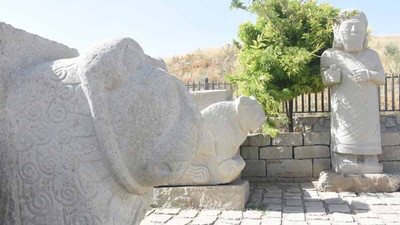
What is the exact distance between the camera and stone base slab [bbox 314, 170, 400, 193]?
567 cm

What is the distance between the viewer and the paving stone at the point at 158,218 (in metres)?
4.25

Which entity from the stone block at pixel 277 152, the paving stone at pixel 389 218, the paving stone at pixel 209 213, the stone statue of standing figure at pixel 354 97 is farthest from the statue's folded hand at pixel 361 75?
the paving stone at pixel 209 213

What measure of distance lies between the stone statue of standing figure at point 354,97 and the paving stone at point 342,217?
157 cm

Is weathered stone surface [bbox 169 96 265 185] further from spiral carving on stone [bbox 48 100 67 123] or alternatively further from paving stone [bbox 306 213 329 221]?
spiral carving on stone [bbox 48 100 67 123]

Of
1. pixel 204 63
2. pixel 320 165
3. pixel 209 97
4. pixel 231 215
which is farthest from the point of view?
pixel 204 63

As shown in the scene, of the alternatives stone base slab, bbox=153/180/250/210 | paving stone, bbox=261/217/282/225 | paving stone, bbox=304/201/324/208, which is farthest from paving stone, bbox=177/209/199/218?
paving stone, bbox=304/201/324/208

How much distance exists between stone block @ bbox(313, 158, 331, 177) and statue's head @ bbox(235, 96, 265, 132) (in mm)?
2322

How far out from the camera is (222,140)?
4.80m

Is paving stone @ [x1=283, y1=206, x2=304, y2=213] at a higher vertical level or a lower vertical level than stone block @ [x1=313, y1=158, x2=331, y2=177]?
lower

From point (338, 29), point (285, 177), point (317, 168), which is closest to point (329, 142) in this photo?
point (317, 168)

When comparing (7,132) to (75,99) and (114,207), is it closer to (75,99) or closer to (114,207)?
(75,99)

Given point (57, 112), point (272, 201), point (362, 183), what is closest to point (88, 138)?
point (57, 112)

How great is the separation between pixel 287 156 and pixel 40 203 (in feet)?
19.0

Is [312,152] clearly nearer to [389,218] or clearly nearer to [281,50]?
[281,50]
